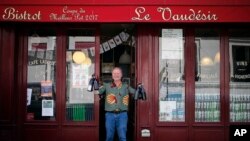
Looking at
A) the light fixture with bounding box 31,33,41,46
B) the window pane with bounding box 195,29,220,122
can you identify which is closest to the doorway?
the window pane with bounding box 195,29,220,122

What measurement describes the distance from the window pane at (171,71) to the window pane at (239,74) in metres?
1.17

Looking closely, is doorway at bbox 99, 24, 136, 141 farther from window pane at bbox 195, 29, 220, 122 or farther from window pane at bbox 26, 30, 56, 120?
window pane at bbox 195, 29, 220, 122

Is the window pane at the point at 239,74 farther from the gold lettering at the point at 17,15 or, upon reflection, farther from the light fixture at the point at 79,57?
the gold lettering at the point at 17,15

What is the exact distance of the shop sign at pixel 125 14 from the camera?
9648mm

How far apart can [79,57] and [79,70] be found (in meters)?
0.30

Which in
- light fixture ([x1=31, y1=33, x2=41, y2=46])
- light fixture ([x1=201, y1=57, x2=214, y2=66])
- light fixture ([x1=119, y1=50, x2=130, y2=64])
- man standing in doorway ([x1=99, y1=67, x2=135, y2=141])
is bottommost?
man standing in doorway ([x1=99, y1=67, x2=135, y2=141])

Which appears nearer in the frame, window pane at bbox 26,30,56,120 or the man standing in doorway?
the man standing in doorway

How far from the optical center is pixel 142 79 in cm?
1005

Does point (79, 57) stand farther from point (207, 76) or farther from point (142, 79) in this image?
point (207, 76)

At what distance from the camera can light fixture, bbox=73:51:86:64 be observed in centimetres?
1040

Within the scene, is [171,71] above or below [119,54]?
below

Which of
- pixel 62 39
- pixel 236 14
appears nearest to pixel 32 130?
pixel 62 39

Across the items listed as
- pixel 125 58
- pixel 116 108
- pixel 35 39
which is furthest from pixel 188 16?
pixel 35 39

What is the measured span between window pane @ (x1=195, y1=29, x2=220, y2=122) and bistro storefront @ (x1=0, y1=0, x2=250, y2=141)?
23 millimetres
